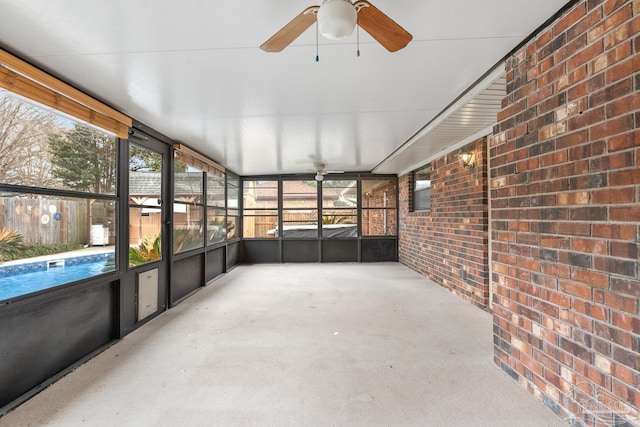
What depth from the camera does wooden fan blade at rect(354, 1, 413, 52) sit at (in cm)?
131

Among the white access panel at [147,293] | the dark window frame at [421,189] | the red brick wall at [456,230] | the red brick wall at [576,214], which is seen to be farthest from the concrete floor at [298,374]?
the dark window frame at [421,189]

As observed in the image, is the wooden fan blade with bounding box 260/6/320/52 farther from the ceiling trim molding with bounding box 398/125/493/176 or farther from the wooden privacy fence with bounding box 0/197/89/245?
the ceiling trim molding with bounding box 398/125/493/176

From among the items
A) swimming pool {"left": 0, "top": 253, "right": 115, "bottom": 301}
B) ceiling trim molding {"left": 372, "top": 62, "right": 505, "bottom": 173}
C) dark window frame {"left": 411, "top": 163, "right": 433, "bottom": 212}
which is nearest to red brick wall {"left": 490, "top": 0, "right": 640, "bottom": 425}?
ceiling trim molding {"left": 372, "top": 62, "right": 505, "bottom": 173}

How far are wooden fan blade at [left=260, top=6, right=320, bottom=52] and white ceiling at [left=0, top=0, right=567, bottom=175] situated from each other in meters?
0.27

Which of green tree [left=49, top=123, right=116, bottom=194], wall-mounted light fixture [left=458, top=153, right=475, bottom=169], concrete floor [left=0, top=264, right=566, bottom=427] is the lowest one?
concrete floor [left=0, top=264, right=566, bottom=427]

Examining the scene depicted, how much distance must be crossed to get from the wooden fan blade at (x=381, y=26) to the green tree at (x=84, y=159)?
273 centimetres

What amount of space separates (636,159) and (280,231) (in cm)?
679

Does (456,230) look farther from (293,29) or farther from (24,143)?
(24,143)

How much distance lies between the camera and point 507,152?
218cm

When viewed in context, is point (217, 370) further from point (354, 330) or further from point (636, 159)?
point (636, 159)

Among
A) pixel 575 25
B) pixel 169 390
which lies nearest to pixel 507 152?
pixel 575 25

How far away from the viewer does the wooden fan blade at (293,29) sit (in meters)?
1.31

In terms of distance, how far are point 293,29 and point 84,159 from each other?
8.31ft

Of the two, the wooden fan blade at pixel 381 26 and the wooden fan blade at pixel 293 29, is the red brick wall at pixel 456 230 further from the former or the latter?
the wooden fan blade at pixel 293 29
